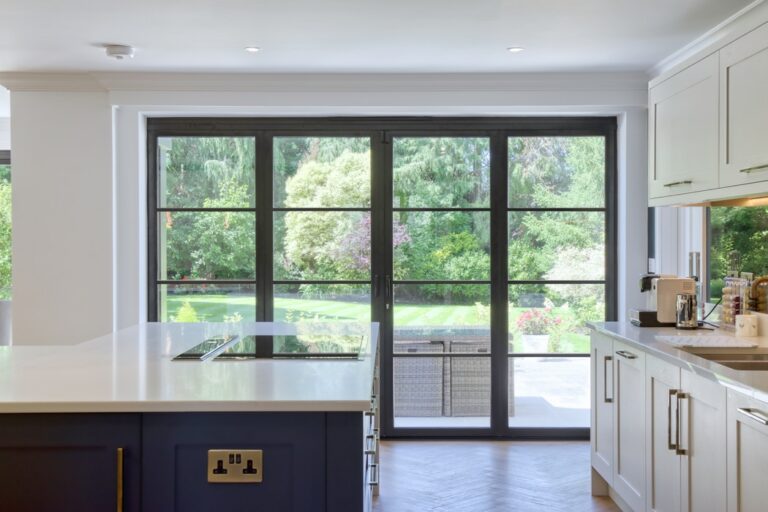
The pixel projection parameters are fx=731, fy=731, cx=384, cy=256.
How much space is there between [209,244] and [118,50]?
5.03 ft

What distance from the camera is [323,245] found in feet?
17.0

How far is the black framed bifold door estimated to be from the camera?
5164 mm

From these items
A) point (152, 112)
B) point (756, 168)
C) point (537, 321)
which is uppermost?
point (152, 112)

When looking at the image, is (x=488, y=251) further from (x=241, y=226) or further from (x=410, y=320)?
(x=241, y=226)

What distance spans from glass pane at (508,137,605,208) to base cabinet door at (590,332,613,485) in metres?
1.40

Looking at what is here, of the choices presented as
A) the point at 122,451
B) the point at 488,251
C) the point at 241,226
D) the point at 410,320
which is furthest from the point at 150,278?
the point at 122,451

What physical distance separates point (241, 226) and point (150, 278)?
74 cm

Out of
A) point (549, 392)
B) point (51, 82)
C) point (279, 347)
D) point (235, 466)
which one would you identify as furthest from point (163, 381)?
point (549, 392)

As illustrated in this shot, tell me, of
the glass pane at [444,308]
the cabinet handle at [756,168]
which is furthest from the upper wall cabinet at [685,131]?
the glass pane at [444,308]

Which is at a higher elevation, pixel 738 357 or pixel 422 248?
pixel 422 248

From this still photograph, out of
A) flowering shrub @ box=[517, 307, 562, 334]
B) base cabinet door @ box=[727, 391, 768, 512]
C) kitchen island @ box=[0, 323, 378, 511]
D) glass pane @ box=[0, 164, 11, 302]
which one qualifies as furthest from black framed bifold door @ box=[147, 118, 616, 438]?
kitchen island @ box=[0, 323, 378, 511]

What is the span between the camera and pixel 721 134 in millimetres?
3041

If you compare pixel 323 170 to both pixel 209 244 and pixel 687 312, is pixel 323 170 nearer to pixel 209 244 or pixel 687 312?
pixel 209 244

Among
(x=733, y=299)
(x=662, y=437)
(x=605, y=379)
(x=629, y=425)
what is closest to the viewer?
(x=662, y=437)
